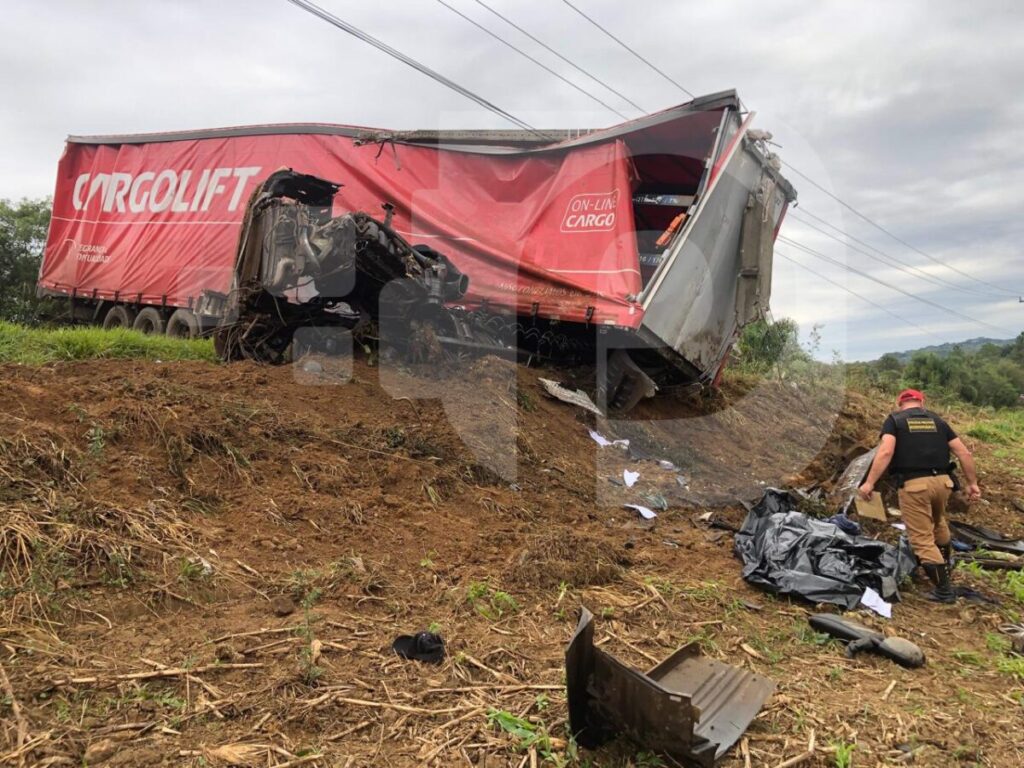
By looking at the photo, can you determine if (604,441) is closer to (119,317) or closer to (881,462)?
(881,462)

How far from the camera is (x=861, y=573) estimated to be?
165 inches

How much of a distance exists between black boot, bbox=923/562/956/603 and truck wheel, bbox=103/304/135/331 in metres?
11.0

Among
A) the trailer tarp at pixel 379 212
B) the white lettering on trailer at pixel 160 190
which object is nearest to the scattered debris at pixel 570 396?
the trailer tarp at pixel 379 212

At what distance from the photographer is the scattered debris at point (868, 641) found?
326cm

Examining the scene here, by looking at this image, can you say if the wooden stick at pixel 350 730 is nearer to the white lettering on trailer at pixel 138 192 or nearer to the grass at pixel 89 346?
the grass at pixel 89 346

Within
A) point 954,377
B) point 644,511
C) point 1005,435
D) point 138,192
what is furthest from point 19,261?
point 954,377

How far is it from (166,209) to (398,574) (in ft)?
30.9

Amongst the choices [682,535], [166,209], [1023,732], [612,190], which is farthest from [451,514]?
[166,209]

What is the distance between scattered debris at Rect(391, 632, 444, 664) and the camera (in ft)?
8.89

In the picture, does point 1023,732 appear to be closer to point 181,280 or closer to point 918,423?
point 918,423

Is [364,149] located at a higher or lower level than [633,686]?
higher

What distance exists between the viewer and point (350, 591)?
127 inches

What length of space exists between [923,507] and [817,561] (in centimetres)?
93

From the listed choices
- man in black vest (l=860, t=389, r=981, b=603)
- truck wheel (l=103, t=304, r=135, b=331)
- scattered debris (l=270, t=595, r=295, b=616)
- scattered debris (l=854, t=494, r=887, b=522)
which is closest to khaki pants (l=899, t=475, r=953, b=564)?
man in black vest (l=860, t=389, r=981, b=603)
